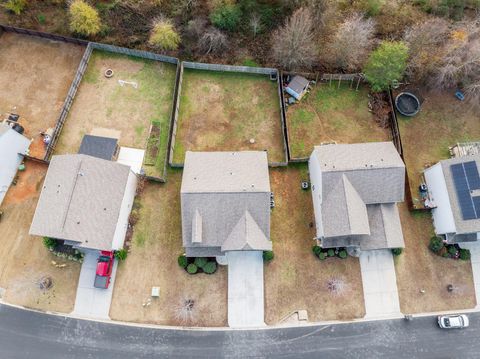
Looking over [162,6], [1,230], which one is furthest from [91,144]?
[162,6]

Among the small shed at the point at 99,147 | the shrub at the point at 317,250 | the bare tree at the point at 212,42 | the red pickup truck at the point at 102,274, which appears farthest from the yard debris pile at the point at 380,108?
the red pickup truck at the point at 102,274

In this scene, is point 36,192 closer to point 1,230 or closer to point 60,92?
point 1,230

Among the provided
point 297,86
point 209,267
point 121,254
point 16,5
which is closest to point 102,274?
point 121,254

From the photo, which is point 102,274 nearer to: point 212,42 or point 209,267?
point 209,267

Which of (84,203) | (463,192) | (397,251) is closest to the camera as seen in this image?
(84,203)

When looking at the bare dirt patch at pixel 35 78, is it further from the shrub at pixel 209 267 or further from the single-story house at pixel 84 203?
the shrub at pixel 209 267
